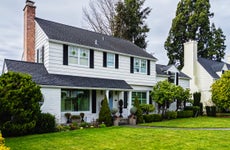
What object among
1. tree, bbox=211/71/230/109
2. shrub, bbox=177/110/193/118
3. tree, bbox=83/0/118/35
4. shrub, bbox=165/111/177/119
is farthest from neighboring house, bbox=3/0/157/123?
tree, bbox=83/0/118/35

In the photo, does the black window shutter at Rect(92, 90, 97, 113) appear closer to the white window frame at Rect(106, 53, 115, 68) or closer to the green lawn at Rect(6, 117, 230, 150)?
the white window frame at Rect(106, 53, 115, 68)

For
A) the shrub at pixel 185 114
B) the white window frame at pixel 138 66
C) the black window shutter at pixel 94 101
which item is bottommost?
the shrub at pixel 185 114

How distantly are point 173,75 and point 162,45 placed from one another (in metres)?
19.5

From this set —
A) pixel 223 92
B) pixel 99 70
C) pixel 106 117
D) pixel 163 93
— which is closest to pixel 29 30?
pixel 99 70

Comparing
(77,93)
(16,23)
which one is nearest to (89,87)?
(77,93)

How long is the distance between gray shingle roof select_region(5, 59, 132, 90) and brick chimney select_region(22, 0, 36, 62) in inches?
114

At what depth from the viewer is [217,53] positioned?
4094 centimetres

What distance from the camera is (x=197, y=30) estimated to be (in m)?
41.5

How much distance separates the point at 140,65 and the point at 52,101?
9.90m

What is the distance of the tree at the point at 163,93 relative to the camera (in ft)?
69.1

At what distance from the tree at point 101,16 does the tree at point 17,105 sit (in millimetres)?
25750

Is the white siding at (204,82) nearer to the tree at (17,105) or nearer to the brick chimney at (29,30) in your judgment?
the brick chimney at (29,30)

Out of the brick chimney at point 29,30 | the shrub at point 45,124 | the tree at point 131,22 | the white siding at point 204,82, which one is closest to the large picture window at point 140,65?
the brick chimney at point 29,30

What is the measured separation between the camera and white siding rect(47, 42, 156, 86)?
16298mm
